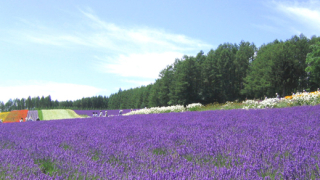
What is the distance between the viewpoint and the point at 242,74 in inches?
1709

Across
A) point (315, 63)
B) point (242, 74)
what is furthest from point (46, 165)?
point (242, 74)

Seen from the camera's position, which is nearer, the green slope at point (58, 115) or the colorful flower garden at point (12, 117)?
the colorful flower garden at point (12, 117)

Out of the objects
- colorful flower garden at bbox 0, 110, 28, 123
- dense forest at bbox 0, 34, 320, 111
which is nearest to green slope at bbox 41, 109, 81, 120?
colorful flower garden at bbox 0, 110, 28, 123

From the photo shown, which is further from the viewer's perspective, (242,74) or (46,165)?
(242,74)

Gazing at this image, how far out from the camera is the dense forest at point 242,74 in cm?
3247

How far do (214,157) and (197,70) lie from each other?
1386 inches

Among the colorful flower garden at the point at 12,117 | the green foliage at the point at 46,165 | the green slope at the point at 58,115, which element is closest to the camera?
the green foliage at the point at 46,165

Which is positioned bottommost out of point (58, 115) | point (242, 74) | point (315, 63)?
point (58, 115)

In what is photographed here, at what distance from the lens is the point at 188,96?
34.0 meters

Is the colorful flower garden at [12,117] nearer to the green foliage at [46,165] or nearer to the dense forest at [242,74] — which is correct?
the dense forest at [242,74]

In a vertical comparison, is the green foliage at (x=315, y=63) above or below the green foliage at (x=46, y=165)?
above

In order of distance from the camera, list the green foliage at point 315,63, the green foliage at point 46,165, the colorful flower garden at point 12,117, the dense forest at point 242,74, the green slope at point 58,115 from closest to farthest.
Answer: the green foliage at point 46,165 → the green foliage at point 315,63 → the dense forest at point 242,74 → the colorful flower garden at point 12,117 → the green slope at point 58,115

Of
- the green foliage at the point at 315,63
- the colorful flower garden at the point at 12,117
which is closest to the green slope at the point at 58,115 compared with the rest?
the colorful flower garden at the point at 12,117

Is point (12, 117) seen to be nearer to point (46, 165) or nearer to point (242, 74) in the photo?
point (242, 74)
